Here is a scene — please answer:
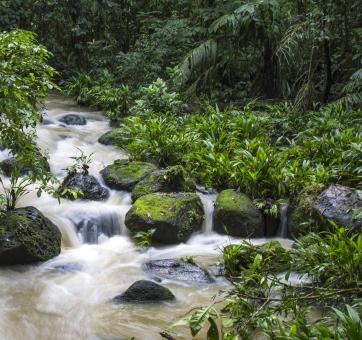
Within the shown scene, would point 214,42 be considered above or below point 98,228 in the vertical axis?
above

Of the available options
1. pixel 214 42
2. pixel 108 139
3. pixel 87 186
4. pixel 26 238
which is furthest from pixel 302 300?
pixel 214 42

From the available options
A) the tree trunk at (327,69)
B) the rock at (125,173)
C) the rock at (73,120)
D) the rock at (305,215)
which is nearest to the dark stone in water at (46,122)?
the rock at (73,120)

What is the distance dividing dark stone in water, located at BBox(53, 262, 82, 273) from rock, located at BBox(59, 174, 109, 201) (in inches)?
69.8

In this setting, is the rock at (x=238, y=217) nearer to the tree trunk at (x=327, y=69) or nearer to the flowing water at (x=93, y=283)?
the flowing water at (x=93, y=283)

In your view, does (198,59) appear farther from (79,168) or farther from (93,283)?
(93,283)

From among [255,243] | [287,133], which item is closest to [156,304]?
[255,243]

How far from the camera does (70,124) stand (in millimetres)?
11422

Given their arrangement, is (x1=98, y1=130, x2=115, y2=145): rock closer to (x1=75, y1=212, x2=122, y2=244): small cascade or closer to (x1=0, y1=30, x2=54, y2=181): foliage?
(x1=75, y1=212, x2=122, y2=244): small cascade

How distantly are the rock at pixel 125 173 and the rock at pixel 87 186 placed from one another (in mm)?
232

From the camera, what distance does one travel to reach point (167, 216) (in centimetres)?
654

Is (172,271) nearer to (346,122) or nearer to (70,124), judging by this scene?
(346,122)

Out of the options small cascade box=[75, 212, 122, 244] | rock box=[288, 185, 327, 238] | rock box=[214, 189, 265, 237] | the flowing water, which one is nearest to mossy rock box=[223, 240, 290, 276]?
the flowing water

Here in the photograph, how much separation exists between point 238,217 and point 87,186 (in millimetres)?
2481

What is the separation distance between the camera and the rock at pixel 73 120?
451 inches
